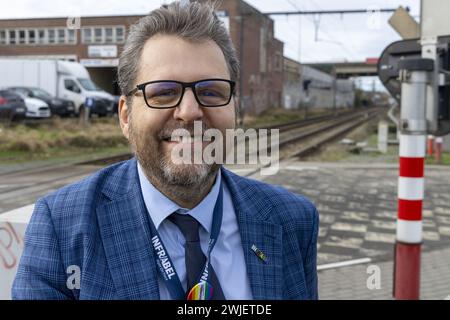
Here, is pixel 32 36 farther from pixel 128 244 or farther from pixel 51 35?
pixel 128 244

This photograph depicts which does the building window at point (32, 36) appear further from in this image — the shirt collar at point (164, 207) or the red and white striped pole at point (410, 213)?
the shirt collar at point (164, 207)

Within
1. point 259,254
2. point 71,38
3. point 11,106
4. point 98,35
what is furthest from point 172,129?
point 71,38

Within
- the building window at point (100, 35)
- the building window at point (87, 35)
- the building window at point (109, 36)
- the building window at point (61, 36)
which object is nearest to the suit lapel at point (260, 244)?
the building window at point (100, 35)

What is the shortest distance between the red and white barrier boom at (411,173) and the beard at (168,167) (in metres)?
2.50

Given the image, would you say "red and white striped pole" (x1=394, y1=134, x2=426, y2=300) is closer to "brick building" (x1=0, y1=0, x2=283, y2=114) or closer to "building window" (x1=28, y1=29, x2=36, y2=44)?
"brick building" (x1=0, y1=0, x2=283, y2=114)

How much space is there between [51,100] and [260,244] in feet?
78.1

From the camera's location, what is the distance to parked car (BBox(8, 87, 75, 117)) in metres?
23.7

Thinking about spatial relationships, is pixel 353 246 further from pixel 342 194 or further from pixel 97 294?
pixel 97 294

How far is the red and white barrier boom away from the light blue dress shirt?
2.45 m

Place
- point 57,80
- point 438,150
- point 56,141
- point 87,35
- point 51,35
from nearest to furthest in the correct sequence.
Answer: point 438,150 < point 56,141 < point 57,80 < point 87,35 < point 51,35

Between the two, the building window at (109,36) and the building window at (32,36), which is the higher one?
the building window at (32,36)

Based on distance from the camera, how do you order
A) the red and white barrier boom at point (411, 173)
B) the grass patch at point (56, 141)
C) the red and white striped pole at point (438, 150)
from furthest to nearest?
1. the grass patch at point (56, 141)
2. the red and white striped pole at point (438, 150)
3. the red and white barrier boom at point (411, 173)

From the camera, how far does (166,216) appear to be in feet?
5.14

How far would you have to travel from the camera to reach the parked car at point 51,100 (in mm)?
23703
